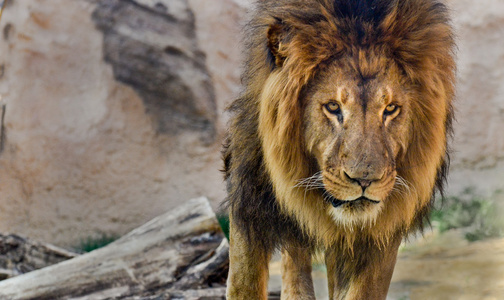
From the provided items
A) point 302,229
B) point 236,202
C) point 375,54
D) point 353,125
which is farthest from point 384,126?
point 236,202

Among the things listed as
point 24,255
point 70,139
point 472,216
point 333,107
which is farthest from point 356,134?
point 70,139

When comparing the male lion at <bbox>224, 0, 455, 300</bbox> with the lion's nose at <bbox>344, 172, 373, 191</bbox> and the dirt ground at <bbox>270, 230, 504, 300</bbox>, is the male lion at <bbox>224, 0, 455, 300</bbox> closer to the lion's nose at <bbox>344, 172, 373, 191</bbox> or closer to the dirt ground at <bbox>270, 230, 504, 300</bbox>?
the lion's nose at <bbox>344, 172, 373, 191</bbox>

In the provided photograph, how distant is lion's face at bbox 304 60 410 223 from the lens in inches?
92.0

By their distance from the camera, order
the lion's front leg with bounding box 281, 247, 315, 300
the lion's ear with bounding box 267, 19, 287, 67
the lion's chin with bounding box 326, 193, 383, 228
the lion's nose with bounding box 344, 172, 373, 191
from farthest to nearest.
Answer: the lion's front leg with bounding box 281, 247, 315, 300 → the lion's ear with bounding box 267, 19, 287, 67 → the lion's chin with bounding box 326, 193, 383, 228 → the lion's nose with bounding box 344, 172, 373, 191

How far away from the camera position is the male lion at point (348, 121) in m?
2.41

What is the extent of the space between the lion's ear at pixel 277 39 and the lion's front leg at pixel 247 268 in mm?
879

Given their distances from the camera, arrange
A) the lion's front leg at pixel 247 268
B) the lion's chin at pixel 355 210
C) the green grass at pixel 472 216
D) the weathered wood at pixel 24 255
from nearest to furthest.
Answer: the lion's chin at pixel 355 210 < the lion's front leg at pixel 247 268 < the weathered wood at pixel 24 255 < the green grass at pixel 472 216

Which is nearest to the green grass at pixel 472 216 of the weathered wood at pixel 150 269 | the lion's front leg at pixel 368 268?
the weathered wood at pixel 150 269

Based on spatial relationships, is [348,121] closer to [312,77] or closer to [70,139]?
[312,77]

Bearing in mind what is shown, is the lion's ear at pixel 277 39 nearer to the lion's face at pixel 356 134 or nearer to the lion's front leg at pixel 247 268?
the lion's face at pixel 356 134

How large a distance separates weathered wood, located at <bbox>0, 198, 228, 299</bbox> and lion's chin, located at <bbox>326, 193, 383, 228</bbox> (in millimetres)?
1751

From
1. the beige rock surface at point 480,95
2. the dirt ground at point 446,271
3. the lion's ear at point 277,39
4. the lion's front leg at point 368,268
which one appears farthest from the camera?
the beige rock surface at point 480,95

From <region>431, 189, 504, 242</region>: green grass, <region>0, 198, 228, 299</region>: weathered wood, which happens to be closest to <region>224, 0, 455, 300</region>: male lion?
<region>0, 198, 228, 299</region>: weathered wood

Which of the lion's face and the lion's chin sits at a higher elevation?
the lion's face
